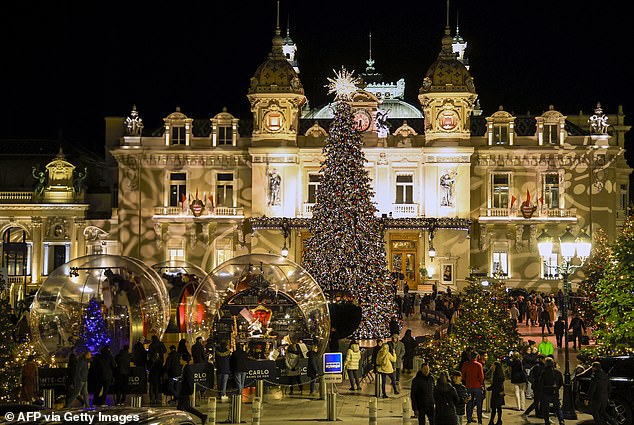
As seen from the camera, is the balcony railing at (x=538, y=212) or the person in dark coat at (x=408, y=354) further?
the balcony railing at (x=538, y=212)

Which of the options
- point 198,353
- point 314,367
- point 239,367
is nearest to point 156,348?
point 198,353

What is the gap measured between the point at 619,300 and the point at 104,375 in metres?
11.3

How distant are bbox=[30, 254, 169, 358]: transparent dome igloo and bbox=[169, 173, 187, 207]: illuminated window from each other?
28.6 metres

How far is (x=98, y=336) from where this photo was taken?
80.3 feet

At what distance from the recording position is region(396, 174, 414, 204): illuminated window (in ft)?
176

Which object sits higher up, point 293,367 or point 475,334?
point 475,334

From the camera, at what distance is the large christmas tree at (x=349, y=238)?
33.4 m

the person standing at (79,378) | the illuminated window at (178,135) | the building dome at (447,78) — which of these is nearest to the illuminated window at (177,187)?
the illuminated window at (178,135)

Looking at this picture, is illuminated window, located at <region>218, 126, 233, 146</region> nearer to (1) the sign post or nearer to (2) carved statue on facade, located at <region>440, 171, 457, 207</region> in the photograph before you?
(2) carved statue on facade, located at <region>440, 171, 457, 207</region>

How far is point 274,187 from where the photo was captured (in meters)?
53.7

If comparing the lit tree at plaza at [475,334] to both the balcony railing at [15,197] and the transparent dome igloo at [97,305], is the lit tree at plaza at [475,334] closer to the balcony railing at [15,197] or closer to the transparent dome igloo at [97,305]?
the transparent dome igloo at [97,305]

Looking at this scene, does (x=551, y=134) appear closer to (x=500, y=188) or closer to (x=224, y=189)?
(x=500, y=188)

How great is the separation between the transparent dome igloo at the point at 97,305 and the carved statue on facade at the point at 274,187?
88.3ft

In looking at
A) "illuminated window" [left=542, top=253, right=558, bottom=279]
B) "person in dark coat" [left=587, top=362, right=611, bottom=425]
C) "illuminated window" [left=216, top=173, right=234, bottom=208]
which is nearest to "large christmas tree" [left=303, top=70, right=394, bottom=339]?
"person in dark coat" [left=587, top=362, right=611, bottom=425]
